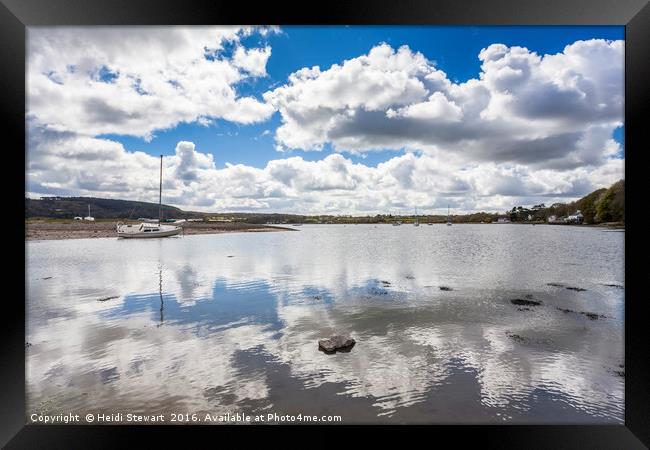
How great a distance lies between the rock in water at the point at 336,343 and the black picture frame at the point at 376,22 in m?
2.78

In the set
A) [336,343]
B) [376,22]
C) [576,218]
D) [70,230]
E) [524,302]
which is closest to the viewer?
[376,22]

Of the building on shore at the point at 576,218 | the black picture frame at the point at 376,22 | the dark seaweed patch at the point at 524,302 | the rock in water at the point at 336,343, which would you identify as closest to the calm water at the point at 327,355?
the rock in water at the point at 336,343

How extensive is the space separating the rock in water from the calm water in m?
0.19

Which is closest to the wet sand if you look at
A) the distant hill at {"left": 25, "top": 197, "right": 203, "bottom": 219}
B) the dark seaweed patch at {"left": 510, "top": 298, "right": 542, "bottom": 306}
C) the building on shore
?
the distant hill at {"left": 25, "top": 197, "right": 203, "bottom": 219}

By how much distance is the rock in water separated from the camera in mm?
5645

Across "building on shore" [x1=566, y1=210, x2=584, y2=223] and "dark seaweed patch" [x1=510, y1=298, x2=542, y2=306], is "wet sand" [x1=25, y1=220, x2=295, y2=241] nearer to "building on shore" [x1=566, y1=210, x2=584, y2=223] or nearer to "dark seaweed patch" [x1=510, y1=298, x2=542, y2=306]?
"dark seaweed patch" [x1=510, y1=298, x2=542, y2=306]

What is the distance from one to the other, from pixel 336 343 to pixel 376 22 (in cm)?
530

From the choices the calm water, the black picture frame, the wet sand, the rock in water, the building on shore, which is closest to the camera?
the black picture frame

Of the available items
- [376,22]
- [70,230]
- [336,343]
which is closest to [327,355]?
[336,343]

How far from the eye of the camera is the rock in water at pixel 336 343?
18.5 feet

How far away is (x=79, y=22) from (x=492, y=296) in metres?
12.9

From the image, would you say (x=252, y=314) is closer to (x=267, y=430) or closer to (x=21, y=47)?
(x=267, y=430)

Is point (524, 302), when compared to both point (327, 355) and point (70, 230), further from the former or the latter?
point (70, 230)

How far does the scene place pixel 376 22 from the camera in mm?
3223
